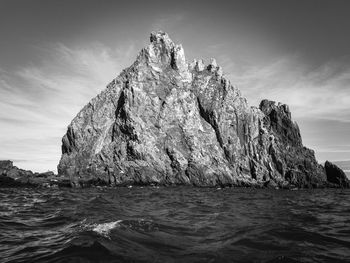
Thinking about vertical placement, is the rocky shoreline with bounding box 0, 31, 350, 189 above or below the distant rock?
above

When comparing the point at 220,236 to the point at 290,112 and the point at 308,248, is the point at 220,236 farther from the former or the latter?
the point at 290,112

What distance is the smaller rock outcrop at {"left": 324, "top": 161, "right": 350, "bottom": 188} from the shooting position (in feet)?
368

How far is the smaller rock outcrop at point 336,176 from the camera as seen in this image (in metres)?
112

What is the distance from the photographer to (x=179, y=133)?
116m

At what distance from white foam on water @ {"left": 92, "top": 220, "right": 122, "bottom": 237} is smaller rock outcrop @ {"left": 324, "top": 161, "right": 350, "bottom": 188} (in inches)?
4517

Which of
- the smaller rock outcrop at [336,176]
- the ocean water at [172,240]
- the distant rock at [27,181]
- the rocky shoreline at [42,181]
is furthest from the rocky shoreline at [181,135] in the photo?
the ocean water at [172,240]

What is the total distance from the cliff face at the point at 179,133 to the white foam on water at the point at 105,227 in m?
75.1

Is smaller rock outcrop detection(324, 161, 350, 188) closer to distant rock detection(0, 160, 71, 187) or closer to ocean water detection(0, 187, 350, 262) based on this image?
distant rock detection(0, 160, 71, 187)

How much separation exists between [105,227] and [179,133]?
102 meters

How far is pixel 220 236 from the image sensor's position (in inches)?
530

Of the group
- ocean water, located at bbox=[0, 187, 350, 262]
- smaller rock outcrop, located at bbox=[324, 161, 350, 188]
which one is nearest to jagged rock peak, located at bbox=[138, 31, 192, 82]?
smaller rock outcrop, located at bbox=[324, 161, 350, 188]

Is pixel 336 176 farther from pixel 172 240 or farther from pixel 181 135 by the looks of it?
pixel 172 240

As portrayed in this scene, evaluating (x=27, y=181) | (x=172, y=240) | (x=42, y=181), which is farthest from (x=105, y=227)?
(x=27, y=181)

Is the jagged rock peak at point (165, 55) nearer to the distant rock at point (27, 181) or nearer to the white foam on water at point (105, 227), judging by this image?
the distant rock at point (27, 181)
